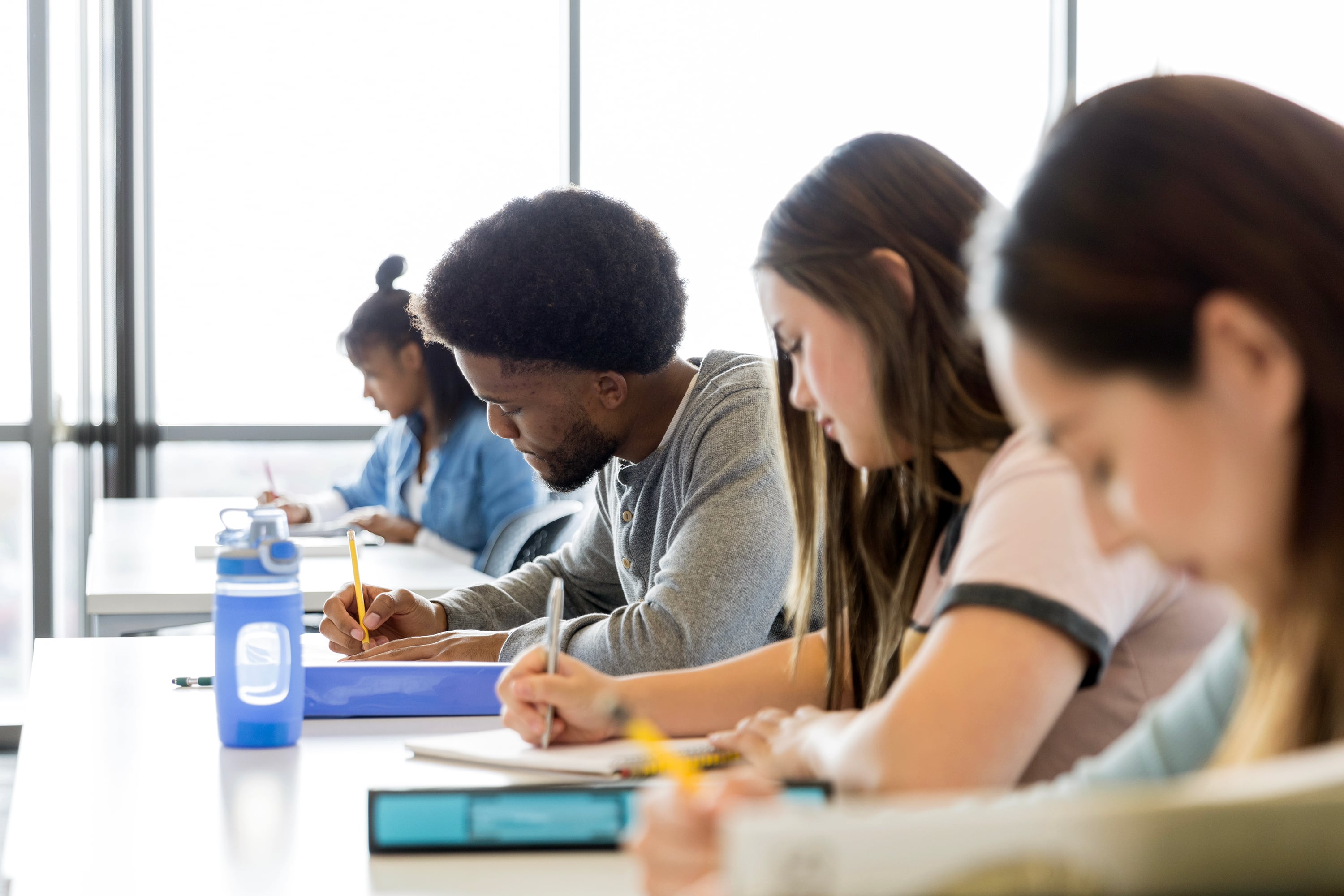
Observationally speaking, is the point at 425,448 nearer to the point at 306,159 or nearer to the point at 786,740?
the point at 306,159

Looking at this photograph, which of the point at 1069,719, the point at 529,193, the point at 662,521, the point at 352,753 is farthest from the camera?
the point at 529,193

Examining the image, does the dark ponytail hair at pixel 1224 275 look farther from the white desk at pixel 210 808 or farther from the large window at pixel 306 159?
the large window at pixel 306 159

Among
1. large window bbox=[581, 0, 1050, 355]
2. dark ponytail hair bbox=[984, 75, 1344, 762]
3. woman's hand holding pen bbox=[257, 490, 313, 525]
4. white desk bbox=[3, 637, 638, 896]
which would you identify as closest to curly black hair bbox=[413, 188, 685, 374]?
white desk bbox=[3, 637, 638, 896]

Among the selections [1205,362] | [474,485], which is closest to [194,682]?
[1205,362]

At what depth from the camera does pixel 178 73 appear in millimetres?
4145

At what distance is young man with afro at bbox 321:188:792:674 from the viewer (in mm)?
1599

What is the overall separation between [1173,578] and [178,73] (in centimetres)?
388

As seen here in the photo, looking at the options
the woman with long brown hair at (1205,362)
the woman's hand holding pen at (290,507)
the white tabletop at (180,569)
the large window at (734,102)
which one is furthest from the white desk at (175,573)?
the large window at (734,102)

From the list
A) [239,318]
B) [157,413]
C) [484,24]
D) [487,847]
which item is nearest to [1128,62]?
[484,24]

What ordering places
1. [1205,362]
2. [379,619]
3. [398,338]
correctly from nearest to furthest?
[1205,362], [379,619], [398,338]

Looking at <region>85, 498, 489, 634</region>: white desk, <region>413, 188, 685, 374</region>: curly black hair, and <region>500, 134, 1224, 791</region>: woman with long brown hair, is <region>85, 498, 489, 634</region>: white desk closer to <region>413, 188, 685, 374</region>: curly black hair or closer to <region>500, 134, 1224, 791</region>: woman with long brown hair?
<region>413, 188, 685, 374</region>: curly black hair

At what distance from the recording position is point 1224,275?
62 centimetres

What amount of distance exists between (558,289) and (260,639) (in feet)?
2.30

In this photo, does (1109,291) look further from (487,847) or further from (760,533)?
(760,533)
